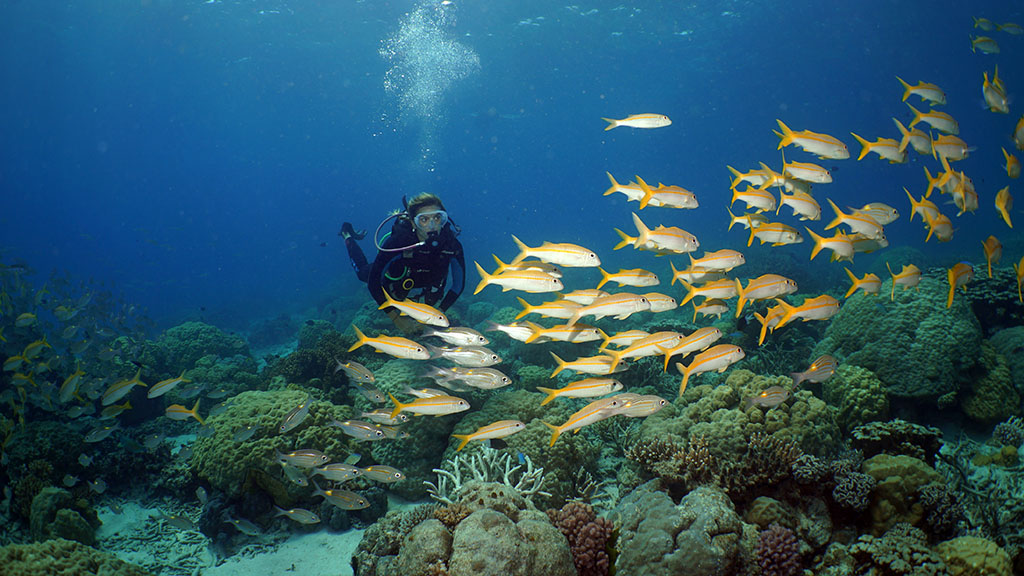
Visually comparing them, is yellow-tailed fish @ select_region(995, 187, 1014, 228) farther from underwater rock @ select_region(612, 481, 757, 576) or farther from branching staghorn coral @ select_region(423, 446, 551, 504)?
branching staghorn coral @ select_region(423, 446, 551, 504)

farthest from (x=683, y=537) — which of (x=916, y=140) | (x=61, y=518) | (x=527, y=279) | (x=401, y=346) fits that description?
(x=61, y=518)

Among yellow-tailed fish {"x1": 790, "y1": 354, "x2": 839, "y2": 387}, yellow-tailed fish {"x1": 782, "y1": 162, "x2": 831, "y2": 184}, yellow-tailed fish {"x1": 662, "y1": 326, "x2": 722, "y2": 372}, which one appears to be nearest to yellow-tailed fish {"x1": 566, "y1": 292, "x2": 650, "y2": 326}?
yellow-tailed fish {"x1": 662, "y1": 326, "x2": 722, "y2": 372}

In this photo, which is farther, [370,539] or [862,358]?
[862,358]

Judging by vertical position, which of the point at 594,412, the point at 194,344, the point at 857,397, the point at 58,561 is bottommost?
the point at 58,561

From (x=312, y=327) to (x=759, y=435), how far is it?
1395 centimetres

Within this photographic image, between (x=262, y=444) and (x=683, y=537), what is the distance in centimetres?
507

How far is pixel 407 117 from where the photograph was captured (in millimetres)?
90438

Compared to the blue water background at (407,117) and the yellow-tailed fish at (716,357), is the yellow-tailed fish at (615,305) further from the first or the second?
the blue water background at (407,117)

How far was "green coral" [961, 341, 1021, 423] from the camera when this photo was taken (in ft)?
18.5

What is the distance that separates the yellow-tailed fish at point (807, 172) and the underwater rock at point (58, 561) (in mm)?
7902

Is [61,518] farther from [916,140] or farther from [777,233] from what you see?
[916,140]

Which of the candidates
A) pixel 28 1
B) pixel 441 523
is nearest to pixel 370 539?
pixel 441 523

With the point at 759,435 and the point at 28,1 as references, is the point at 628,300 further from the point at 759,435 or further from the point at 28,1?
the point at 28,1

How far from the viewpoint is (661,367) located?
26.7 ft
